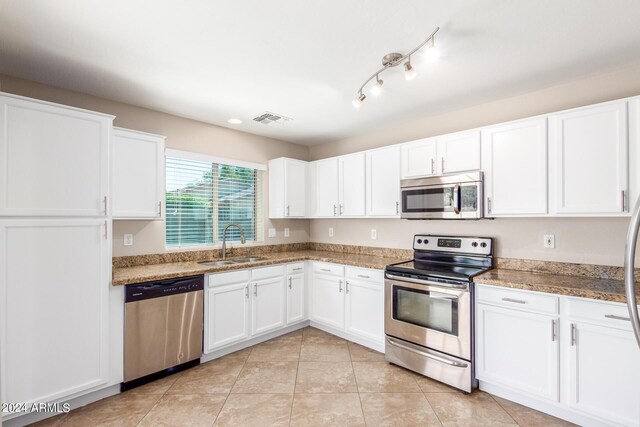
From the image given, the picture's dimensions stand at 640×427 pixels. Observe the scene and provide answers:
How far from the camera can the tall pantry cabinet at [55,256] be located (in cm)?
200

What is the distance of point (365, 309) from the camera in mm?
3293

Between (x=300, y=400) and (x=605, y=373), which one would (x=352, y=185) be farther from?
(x=605, y=373)

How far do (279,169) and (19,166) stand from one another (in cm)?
257

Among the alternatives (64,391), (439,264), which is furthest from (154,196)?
(439,264)

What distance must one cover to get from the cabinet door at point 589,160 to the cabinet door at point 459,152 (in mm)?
549

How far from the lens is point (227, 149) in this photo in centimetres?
389

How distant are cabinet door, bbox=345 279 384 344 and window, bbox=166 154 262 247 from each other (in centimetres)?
153

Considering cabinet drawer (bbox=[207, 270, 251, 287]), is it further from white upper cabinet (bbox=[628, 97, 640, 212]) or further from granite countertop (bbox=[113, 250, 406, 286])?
white upper cabinet (bbox=[628, 97, 640, 212])

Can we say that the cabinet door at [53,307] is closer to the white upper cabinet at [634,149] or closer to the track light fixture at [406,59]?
the track light fixture at [406,59]

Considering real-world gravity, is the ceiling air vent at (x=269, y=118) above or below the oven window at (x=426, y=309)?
above

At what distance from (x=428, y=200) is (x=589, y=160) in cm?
124

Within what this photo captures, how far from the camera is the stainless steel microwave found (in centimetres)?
279

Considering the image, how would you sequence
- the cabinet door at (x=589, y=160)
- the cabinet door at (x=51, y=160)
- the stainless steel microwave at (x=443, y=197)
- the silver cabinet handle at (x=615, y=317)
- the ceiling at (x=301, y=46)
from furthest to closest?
1. the stainless steel microwave at (x=443, y=197)
2. the cabinet door at (x=589, y=160)
3. the cabinet door at (x=51, y=160)
4. the silver cabinet handle at (x=615, y=317)
5. the ceiling at (x=301, y=46)

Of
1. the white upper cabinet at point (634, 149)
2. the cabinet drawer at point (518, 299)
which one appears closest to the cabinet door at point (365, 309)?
the cabinet drawer at point (518, 299)
